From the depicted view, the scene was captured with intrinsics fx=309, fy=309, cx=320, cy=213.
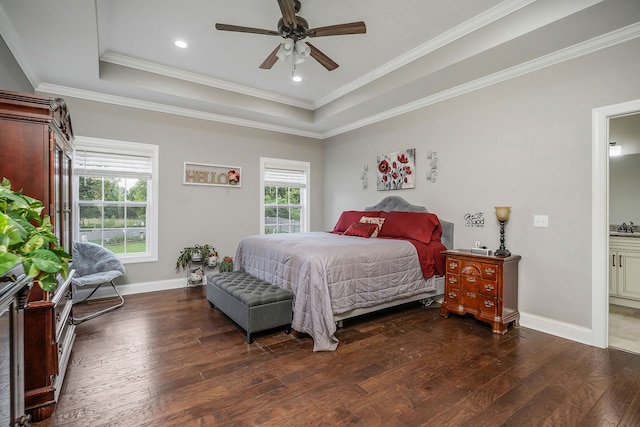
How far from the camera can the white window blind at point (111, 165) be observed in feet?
12.9

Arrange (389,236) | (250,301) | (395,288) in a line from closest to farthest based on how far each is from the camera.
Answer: (250,301), (395,288), (389,236)

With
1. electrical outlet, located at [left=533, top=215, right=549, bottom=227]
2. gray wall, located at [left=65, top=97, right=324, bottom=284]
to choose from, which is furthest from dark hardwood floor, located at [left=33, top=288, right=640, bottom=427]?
gray wall, located at [left=65, top=97, right=324, bottom=284]

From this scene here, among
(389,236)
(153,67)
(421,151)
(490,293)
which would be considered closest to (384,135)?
(421,151)

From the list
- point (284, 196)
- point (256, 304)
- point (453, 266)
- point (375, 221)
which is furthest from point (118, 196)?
point (453, 266)

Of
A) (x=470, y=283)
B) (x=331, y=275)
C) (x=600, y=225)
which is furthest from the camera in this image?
(x=470, y=283)

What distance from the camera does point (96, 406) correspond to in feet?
5.99

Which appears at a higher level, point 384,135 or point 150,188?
point 384,135

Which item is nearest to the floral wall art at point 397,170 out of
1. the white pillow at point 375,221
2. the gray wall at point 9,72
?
the white pillow at point 375,221

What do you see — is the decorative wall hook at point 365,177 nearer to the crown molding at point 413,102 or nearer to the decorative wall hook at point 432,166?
the crown molding at point 413,102

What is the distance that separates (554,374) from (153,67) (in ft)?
16.3

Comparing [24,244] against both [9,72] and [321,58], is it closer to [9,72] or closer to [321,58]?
[321,58]

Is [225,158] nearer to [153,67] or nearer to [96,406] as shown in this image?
[153,67]

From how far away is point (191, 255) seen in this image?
14.8ft

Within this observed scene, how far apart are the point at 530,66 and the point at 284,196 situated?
156 inches
